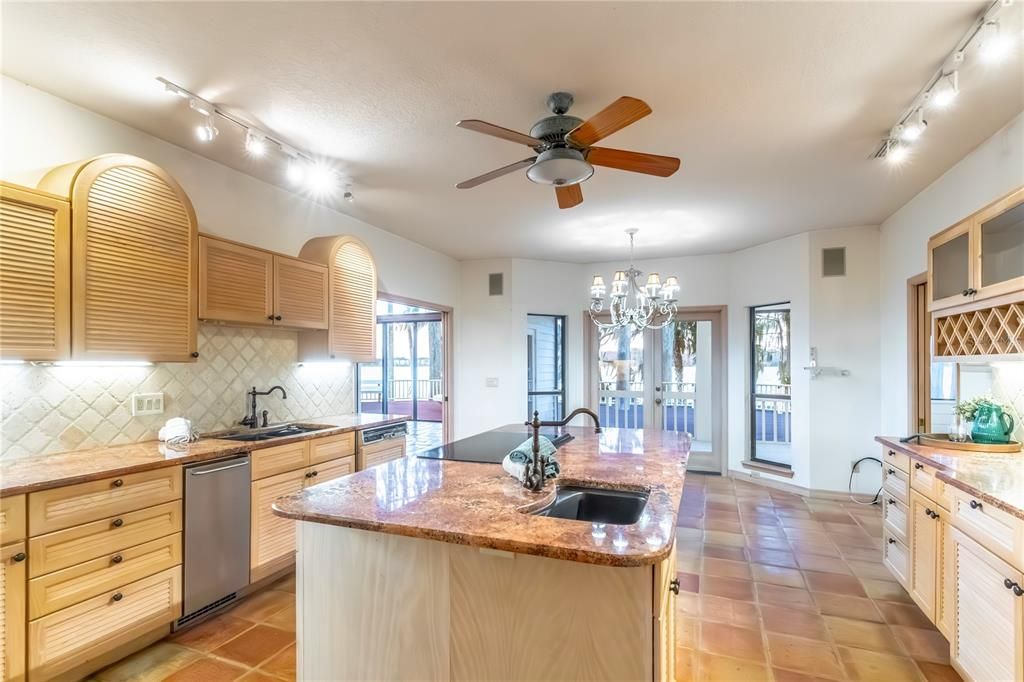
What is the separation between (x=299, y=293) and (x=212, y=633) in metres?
2.02

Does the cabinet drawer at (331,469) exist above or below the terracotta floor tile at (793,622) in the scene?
above

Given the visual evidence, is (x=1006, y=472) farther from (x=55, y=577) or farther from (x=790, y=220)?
(x=55, y=577)

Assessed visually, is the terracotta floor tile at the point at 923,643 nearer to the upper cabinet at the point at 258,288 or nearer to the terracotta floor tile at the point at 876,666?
the terracotta floor tile at the point at 876,666

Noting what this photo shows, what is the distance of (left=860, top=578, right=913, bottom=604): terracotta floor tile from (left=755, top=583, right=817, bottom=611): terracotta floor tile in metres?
0.38

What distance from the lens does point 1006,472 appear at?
210 cm

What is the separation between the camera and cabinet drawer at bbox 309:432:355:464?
Answer: 3.15 meters

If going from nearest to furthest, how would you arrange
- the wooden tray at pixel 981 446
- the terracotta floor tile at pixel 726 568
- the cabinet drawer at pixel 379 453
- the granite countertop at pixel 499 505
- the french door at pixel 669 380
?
the granite countertop at pixel 499 505 → the wooden tray at pixel 981 446 → the terracotta floor tile at pixel 726 568 → the cabinet drawer at pixel 379 453 → the french door at pixel 669 380

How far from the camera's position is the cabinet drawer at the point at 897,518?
2.61 m

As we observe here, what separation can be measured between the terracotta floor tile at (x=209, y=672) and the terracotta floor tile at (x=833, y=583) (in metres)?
3.16

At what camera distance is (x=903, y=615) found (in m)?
2.60

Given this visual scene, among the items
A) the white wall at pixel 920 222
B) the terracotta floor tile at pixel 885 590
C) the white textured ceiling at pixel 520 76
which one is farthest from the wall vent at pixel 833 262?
the terracotta floor tile at pixel 885 590

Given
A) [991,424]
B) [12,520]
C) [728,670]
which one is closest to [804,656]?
[728,670]

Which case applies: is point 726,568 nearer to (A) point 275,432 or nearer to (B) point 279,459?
Answer: (B) point 279,459

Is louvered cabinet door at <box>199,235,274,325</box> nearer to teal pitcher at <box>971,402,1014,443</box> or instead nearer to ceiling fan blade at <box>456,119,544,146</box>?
ceiling fan blade at <box>456,119,544,146</box>
